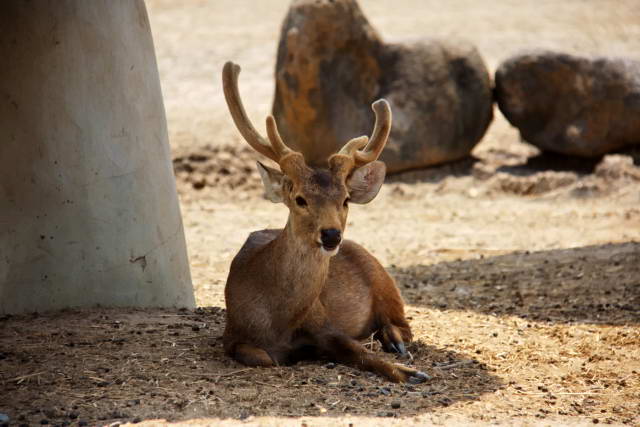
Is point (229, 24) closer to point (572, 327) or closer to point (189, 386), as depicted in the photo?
point (572, 327)

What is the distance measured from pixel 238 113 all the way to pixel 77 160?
1283 millimetres

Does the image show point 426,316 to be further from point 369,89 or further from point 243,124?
point 369,89

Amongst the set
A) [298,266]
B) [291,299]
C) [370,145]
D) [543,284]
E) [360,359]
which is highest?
[370,145]

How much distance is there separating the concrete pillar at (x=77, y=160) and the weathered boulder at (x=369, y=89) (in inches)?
274

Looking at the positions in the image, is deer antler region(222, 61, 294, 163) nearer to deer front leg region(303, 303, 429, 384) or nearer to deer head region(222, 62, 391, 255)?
deer head region(222, 62, 391, 255)

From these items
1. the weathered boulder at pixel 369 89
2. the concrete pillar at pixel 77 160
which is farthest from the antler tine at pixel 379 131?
the weathered boulder at pixel 369 89

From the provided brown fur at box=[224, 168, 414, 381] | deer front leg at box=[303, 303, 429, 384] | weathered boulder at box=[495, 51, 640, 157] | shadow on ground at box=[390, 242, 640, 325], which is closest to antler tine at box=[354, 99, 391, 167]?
brown fur at box=[224, 168, 414, 381]

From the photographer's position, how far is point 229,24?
23.6m

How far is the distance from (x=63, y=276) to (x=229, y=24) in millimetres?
17413

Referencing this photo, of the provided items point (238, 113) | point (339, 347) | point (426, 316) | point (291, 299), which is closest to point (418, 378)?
point (339, 347)

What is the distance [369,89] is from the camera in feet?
48.1

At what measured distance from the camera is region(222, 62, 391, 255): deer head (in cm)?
602

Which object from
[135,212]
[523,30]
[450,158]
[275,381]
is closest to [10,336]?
[135,212]

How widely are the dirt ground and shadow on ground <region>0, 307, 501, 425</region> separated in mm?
16
